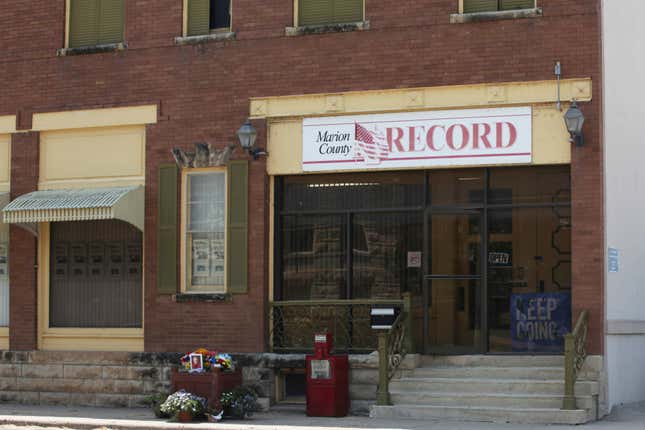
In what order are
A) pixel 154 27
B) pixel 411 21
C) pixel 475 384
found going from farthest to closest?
pixel 154 27
pixel 411 21
pixel 475 384

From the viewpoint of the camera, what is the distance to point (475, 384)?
620 inches

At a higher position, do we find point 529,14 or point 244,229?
point 529,14

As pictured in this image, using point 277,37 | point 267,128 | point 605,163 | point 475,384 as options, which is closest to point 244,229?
point 267,128

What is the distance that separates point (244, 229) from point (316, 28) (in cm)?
331

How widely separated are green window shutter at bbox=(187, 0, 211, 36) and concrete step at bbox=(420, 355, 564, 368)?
20.9 feet

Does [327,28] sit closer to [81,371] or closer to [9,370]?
[81,371]

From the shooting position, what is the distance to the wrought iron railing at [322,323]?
17.0 m

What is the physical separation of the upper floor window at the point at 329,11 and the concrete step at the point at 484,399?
18.9ft

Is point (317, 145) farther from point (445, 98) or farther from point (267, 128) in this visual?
point (445, 98)

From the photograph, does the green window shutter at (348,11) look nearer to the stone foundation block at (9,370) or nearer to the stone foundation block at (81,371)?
the stone foundation block at (81,371)

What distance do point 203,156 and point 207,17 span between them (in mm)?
2303

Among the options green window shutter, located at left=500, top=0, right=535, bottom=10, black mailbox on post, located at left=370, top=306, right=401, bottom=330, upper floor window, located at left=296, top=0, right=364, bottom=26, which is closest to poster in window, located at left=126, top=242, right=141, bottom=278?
black mailbox on post, located at left=370, top=306, right=401, bottom=330

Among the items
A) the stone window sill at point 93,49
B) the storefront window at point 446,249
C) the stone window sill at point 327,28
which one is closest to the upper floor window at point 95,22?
the stone window sill at point 93,49

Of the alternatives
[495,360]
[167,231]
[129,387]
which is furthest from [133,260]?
[495,360]
